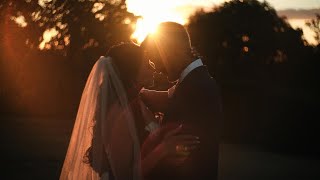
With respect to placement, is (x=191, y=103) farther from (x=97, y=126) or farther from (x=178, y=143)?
(x=97, y=126)

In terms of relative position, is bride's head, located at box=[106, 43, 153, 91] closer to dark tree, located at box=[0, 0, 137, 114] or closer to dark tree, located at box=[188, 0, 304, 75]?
dark tree, located at box=[0, 0, 137, 114]

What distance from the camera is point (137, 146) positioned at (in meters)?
4.18

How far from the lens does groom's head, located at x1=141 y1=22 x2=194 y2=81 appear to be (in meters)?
3.84

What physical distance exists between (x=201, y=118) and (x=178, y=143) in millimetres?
237

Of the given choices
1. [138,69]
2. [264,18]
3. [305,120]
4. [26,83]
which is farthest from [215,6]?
[138,69]

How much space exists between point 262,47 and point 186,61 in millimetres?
58398

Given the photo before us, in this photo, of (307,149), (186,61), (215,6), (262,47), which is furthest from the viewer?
(215,6)

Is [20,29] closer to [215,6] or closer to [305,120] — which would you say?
[305,120]

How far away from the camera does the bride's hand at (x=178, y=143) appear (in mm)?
3595

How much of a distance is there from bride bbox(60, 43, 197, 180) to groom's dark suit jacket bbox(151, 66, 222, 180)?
0.24m

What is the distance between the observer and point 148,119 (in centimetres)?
449

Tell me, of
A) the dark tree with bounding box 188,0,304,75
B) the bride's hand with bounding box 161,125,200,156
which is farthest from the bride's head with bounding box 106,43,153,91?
the dark tree with bounding box 188,0,304,75

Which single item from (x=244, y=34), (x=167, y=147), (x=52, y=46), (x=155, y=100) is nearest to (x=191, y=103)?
(x=167, y=147)

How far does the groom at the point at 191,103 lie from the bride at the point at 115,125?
0.19m
